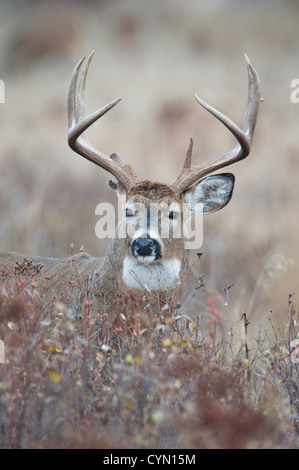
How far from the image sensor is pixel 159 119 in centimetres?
2278

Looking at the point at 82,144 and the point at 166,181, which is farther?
the point at 166,181

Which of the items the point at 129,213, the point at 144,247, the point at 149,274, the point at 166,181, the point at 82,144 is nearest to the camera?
the point at 144,247

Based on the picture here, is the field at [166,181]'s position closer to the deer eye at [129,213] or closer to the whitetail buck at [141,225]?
the whitetail buck at [141,225]

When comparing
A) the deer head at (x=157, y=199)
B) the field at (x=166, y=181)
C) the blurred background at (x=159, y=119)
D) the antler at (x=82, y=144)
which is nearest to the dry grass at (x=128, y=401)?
the field at (x=166, y=181)

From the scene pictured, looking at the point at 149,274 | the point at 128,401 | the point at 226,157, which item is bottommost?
the point at 128,401

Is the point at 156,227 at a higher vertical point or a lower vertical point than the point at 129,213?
lower

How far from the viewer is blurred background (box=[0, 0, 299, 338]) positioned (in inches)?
461

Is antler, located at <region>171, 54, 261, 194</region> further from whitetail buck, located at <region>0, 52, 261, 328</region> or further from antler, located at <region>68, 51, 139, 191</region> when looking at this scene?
antler, located at <region>68, 51, 139, 191</region>

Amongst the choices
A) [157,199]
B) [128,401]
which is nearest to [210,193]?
[157,199]

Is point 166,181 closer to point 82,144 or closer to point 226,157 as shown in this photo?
point 226,157

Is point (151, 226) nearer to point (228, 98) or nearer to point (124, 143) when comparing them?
point (124, 143)

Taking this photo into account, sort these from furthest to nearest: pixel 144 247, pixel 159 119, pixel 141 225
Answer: pixel 159 119 → pixel 141 225 → pixel 144 247

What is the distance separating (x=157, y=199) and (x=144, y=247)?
659mm
